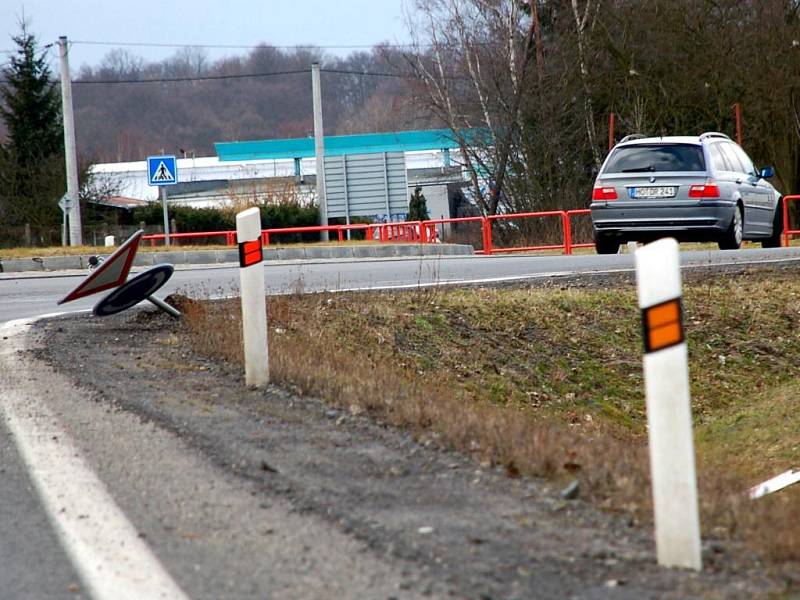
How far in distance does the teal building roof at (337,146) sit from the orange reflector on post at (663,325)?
6895 cm

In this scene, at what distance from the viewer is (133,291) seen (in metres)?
9.62

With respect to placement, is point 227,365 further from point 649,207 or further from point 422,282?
point 649,207

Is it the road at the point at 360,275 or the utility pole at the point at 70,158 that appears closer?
the road at the point at 360,275

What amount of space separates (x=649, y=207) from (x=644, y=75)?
79.0ft

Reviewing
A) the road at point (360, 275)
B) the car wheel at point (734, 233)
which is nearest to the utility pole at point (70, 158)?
the road at point (360, 275)

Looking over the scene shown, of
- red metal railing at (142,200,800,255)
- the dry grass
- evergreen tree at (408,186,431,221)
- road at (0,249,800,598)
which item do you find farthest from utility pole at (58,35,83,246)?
road at (0,249,800,598)

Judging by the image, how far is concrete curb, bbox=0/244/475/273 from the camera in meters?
23.7

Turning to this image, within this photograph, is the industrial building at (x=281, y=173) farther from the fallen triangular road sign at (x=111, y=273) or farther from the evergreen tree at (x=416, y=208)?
the fallen triangular road sign at (x=111, y=273)

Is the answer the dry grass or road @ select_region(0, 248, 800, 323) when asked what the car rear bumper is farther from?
the dry grass

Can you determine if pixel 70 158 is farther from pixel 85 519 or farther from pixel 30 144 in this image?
pixel 85 519

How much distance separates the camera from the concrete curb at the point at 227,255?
77.8 ft

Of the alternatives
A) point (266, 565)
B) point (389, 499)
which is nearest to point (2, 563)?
point (266, 565)

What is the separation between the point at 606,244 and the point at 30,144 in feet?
132

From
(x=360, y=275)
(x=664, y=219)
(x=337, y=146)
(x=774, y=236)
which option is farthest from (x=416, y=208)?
(x=664, y=219)
